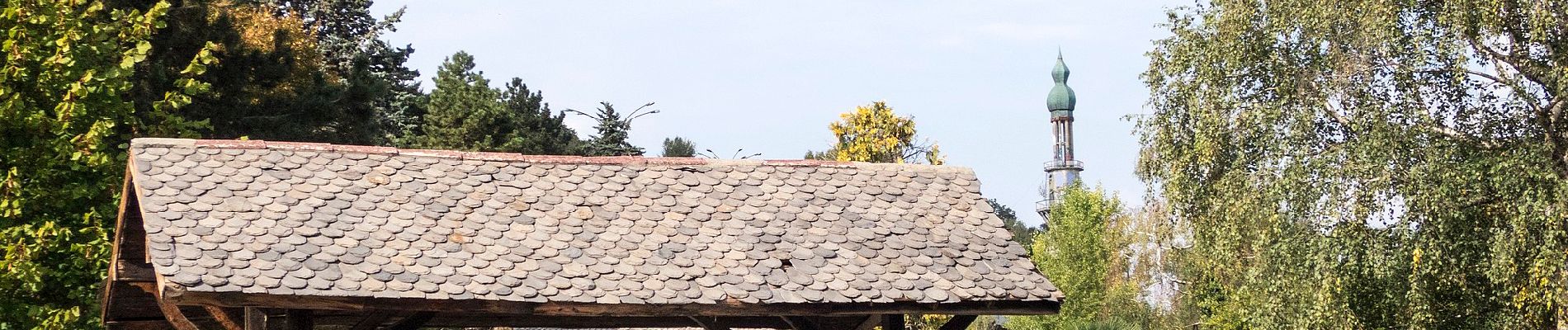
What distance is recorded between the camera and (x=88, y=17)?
1962cm

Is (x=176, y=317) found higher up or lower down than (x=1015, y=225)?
lower down

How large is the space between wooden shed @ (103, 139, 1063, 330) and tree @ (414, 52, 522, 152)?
59.2ft

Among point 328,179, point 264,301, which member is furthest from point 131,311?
point 264,301

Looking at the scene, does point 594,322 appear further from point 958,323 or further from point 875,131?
point 875,131

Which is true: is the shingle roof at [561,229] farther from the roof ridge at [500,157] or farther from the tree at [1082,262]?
the tree at [1082,262]

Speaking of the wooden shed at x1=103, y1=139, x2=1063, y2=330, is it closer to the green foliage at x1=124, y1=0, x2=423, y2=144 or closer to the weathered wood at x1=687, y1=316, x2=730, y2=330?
the weathered wood at x1=687, y1=316, x2=730, y2=330

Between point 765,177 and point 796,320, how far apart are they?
1889 mm

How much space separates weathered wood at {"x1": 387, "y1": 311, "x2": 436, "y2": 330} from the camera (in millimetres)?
12219

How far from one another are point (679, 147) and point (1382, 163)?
99.9 feet

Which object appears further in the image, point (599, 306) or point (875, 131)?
point (875, 131)

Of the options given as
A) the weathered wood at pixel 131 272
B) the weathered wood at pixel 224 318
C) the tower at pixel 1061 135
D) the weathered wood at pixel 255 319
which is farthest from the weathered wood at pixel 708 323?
the tower at pixel 1061 135

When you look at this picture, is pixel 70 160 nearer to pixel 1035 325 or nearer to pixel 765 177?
pixel 765 177

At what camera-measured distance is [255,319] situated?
11492mm

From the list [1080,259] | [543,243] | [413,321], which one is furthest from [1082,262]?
[413,321]
